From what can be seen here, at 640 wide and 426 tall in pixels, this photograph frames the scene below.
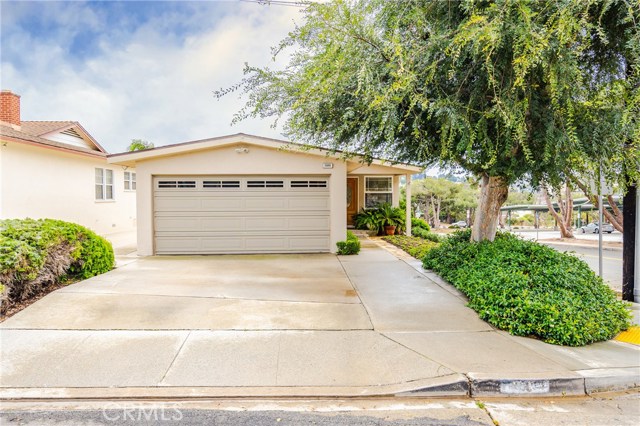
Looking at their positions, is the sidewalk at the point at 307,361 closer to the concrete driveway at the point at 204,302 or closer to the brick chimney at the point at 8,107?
the concrete driveway at the point at 204,302

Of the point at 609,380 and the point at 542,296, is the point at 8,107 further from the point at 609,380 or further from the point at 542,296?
the point at 609,380

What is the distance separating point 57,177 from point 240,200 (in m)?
7.72

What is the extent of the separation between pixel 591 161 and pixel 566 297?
6.80 feet

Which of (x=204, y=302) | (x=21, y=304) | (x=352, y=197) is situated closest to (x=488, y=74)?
(x=204, y=302)

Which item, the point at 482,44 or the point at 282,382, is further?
the point at 482,44

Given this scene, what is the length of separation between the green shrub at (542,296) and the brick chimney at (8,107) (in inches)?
634

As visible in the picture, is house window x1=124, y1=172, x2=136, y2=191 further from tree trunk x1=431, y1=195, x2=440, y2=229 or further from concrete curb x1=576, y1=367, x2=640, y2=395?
tree trunk x1=431, y1=195, x2=440, y2=229

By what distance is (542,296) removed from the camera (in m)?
4.70

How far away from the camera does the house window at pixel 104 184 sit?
16.0 m

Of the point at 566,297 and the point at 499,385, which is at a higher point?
the point at 566,297

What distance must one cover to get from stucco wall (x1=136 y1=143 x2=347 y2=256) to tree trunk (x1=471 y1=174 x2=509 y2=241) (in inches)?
164

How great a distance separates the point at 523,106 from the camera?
502 cm

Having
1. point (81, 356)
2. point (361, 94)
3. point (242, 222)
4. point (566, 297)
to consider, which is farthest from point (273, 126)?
point (566, 297)

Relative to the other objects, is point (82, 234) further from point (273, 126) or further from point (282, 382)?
point (282, 382)
